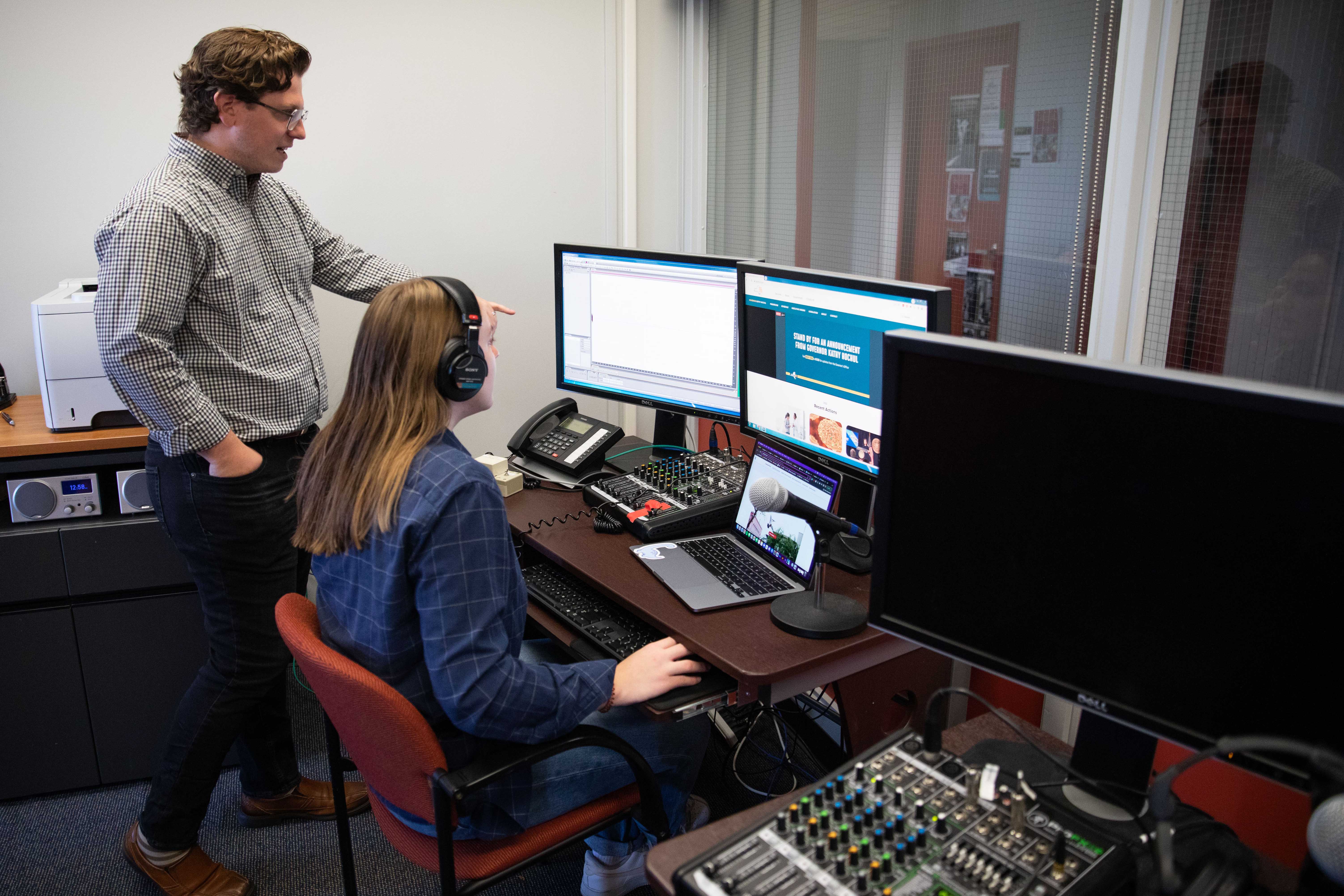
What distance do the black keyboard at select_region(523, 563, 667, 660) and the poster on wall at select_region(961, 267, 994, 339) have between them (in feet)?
3.14

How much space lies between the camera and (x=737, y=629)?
1561 millimetres

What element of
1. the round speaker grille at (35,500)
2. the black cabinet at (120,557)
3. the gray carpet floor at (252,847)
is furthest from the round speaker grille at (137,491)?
the gray carpet floor at (252,847)

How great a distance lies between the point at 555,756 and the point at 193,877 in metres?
1.09

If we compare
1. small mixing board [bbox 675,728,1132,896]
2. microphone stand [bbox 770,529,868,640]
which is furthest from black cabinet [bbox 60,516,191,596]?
small mixing board [bbox 675,728,1132,896]

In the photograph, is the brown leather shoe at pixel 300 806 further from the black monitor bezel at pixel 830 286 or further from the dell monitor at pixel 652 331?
the black monitor bezel at pixel 830 286

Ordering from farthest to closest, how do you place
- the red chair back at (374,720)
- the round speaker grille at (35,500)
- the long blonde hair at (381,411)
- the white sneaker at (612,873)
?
the round speaker grille at (35,500) < the white sneaker at (612,873) < the long blonde hair at (381,411) < the red chair back at (374,720)

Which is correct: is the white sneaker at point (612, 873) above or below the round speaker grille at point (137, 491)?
below

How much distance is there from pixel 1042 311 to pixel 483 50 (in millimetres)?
1797

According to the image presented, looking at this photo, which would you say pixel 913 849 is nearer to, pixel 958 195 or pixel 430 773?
pixel 430 773

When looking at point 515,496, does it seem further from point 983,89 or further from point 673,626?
point 983,89

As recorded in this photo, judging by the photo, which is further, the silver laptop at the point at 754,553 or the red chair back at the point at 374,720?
the silver laptop at the point at 754,553

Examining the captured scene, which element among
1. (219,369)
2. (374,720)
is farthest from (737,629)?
(219,369)

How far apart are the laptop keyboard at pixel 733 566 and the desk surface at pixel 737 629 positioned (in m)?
0.04

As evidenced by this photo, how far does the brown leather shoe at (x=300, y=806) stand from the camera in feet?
7.48
